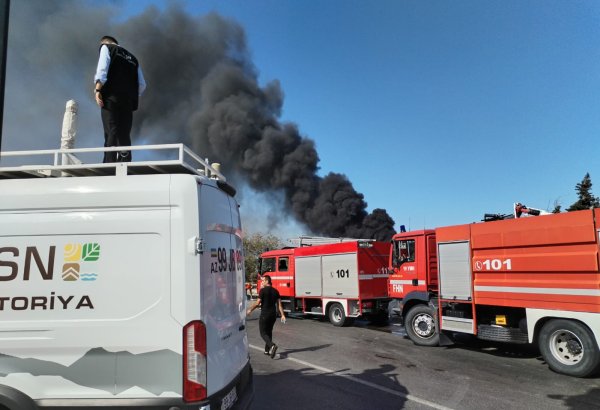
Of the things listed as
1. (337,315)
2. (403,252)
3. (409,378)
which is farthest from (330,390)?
(337,315)

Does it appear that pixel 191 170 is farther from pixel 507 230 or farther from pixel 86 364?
pixel 507 230

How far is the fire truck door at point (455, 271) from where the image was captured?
848cm

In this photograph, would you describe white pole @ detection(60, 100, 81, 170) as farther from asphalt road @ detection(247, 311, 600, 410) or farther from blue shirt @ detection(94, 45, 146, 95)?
asphalt road @ detection(247, 311, 600, 410)

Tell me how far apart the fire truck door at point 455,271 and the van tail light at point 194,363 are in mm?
6755

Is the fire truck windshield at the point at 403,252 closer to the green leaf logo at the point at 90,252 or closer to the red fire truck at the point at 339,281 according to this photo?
the red fire truck at the point at 339,281

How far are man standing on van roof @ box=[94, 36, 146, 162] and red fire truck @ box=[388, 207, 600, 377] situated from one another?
20.8 ft

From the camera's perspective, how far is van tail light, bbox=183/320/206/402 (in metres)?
2.73

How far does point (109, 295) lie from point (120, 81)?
2.46m

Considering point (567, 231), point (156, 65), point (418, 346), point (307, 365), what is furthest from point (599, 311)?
point (156, 65)

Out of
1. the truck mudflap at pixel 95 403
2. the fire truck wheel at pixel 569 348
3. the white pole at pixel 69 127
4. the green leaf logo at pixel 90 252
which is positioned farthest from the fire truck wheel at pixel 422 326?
the green leaf logo at pixel 90 252

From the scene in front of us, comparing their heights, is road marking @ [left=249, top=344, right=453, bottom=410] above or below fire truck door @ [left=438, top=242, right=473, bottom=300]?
below

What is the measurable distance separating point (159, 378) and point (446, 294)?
23.5ft

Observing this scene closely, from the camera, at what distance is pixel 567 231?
6871mm

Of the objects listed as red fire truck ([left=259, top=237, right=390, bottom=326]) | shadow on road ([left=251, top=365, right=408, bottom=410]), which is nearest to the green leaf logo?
shadow on road ([left=251, top=365, right=408, bottom=410])
